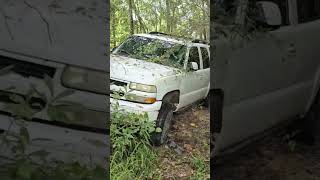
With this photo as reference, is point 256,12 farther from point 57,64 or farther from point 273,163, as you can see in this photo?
point 57,64

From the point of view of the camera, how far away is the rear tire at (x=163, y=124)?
2.51 meters

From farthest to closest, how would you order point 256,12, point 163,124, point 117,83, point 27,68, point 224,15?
point 256,12
point 224,15
point 163,124
point 117,83
point 27,68

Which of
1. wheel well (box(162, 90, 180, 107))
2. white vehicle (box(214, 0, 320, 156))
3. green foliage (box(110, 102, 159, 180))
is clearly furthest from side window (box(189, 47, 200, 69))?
green foliage (box(110, 102, 159, 180))

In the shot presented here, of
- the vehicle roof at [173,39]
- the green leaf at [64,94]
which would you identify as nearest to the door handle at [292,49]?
the vehicle roof at [173,39]

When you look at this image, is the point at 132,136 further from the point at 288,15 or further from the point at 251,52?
the point at 288,15

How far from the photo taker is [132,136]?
2.46 meters

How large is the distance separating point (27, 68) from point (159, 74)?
706 millimetres

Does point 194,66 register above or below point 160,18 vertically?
below

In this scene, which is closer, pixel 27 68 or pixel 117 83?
pixel 27 68

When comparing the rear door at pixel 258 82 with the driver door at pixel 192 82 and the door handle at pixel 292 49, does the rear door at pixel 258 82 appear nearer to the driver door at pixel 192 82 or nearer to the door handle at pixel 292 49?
the door handle at pixel 292 49

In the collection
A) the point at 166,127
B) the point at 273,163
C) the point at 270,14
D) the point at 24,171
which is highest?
the point at 270,14

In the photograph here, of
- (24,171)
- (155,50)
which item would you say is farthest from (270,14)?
(24,171)

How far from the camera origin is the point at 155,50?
2.55 metres

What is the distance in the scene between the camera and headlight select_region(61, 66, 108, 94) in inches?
91.8
